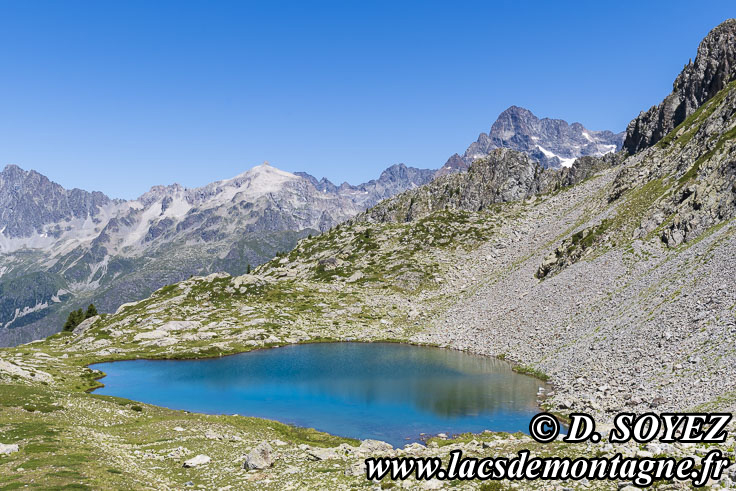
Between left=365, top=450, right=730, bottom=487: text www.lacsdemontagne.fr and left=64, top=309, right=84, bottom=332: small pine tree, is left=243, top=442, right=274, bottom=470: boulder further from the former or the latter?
left=64, top=309, right=84, bottom=332: small pine tree

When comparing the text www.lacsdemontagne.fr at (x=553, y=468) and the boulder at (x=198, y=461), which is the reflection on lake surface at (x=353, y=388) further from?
the text www.lacsdemontagne.fr at (x=553, y=468)

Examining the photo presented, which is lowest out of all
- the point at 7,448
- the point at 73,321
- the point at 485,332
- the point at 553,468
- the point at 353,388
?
the point at 73,321

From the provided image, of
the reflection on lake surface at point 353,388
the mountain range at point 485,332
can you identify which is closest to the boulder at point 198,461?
the mountain range at point 485,332

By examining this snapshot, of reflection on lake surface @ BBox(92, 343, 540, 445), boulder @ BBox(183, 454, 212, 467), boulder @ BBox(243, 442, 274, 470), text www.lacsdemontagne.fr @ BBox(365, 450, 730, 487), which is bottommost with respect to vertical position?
reflection on lake surface @ BBox(92, 343, 540, 445)

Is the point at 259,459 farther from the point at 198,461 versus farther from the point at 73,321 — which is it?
the point at 73,321

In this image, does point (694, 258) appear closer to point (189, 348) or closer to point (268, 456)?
point (268, 456)

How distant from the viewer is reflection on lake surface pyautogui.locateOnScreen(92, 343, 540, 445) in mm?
57094

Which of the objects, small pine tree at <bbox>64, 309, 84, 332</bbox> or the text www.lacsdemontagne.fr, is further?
small pine tree at <bbox>64, 309, 84, 332</bbox>

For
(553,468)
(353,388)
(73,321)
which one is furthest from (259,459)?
(73,321)

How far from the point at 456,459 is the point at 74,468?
25.4 m

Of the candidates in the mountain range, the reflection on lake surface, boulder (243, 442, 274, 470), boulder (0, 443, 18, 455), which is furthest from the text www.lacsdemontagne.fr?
boulder (0, 443, 18, 455)

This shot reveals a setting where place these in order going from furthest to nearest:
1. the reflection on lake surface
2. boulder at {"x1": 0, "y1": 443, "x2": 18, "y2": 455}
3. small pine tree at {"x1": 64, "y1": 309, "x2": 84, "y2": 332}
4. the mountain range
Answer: small pine tree at {"x1": 64, "y1": 309, "x2": 84, "y2": 332} → the reflection on lake surface → the mountain range → boulder at {"x1": 0, "y1": 443, "x2": 18, "y2": 455}

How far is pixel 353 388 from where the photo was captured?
76.7 m

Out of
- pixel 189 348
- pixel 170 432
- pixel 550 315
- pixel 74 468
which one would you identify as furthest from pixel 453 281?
pixel 74 468
